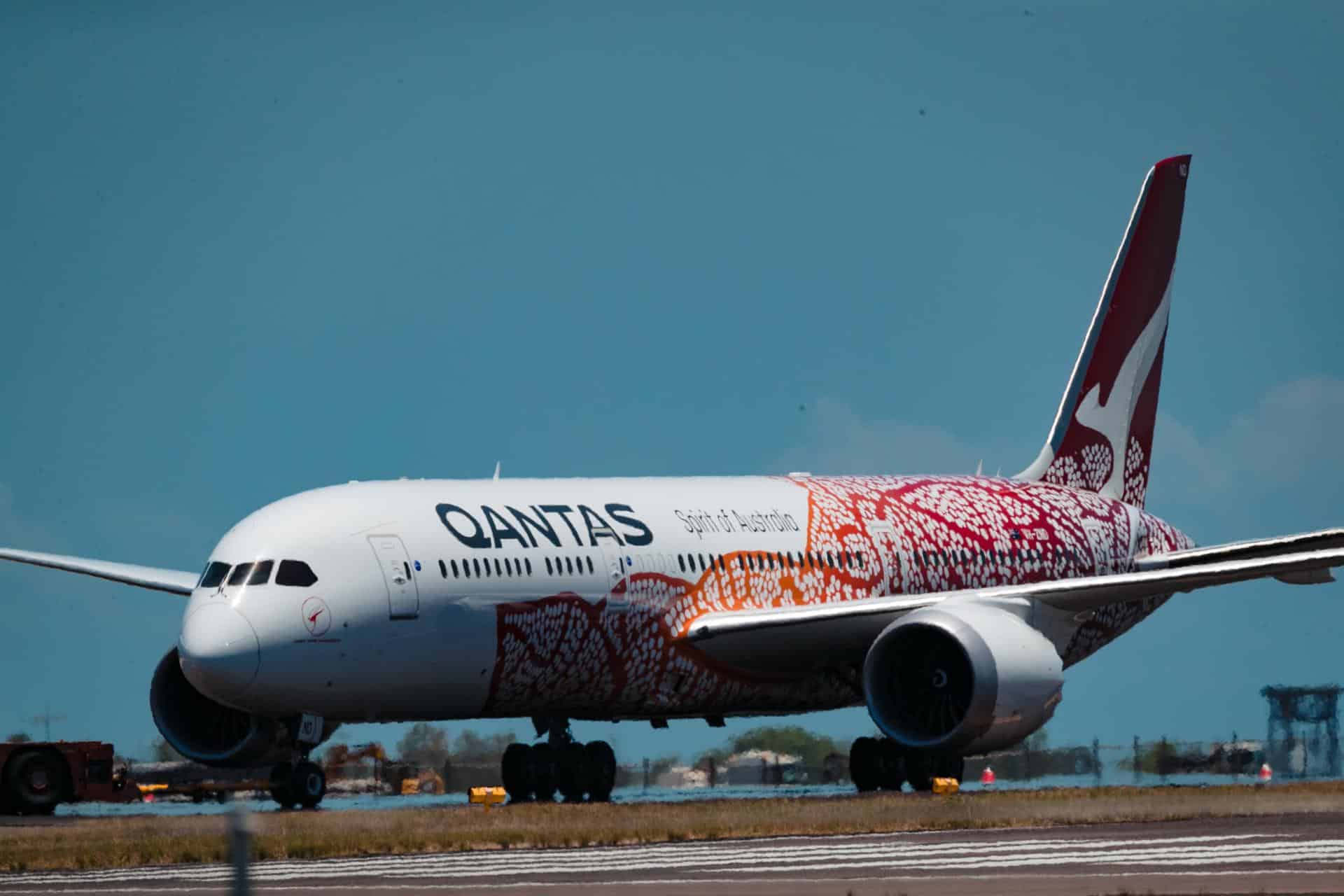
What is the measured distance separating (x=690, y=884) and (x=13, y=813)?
15797mm

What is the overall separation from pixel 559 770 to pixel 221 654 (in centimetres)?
639

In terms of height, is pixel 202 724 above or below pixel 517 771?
above

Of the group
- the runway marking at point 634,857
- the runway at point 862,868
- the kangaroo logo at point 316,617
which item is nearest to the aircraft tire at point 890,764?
the kangaroo logo at point 316,617

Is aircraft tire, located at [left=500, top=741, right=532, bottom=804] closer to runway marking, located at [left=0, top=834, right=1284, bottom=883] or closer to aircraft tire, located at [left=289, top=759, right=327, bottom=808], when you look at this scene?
aircraft tire, located at [left=289, top=759, right=327, bottom=808]

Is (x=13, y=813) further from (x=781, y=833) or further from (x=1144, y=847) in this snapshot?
(x=1144, y=847)

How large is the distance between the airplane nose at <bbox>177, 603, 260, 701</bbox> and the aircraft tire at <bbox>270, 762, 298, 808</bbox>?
186 centimetres

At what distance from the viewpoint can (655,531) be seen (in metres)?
30.7

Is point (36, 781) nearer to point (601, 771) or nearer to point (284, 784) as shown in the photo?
point (284, 784)

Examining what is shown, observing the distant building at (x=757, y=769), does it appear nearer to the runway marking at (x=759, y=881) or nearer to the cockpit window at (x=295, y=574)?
the cockpit window at (x=295, y=574)

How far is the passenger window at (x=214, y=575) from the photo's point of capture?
26.4 meters

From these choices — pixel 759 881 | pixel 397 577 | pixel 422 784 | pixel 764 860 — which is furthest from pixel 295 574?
pixel 759 881

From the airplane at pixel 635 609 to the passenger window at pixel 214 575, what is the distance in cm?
6

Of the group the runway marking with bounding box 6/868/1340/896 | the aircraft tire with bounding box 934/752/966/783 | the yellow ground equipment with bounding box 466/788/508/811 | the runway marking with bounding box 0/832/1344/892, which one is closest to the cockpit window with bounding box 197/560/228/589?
the yellow ground equipment with bounding box 466/788/508/811

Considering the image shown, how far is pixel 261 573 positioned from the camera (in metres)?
26.1
